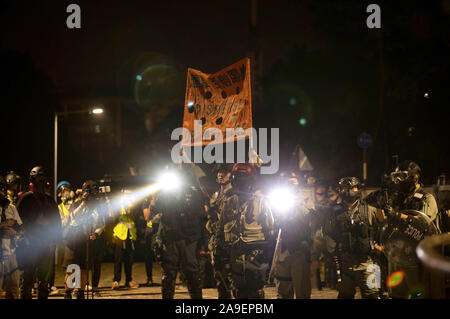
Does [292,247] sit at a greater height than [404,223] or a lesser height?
lesser

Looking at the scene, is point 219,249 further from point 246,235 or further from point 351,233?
point 351,233

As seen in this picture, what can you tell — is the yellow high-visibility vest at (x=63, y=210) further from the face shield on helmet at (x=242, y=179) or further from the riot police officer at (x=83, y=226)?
the face shield on helmet at (x=242, y=179)

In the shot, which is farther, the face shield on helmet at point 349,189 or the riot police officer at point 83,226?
the riot police officer at point 83,226

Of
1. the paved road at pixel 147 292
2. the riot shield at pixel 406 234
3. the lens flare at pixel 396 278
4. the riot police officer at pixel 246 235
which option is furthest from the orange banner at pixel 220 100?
the lens flare at pixel 396 278

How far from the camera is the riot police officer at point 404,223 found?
314 inches

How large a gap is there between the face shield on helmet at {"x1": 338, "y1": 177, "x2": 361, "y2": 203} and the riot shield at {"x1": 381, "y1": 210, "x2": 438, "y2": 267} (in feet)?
2.09

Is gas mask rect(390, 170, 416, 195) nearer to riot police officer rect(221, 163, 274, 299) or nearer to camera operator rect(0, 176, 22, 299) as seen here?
riot police officer rect(221, 163, 274, 299)

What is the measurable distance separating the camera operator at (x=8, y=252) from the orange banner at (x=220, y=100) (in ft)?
10.9

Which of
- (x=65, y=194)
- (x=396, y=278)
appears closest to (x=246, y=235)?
(x=396, y=278)

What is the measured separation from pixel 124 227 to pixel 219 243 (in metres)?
4.96

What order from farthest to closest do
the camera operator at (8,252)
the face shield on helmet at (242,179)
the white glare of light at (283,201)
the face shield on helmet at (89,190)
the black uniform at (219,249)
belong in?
the face shield on helmet at (89,190)
the white glare of light at (283,201)
the camera operator at (8,252)
the face shield on helmet at (242,179)
the black uniform at (219,249)

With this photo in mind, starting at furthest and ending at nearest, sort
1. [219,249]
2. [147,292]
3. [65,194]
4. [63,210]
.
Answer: [65,194]
[63,210]
[147,292]
[219,249]

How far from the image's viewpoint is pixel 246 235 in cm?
841
